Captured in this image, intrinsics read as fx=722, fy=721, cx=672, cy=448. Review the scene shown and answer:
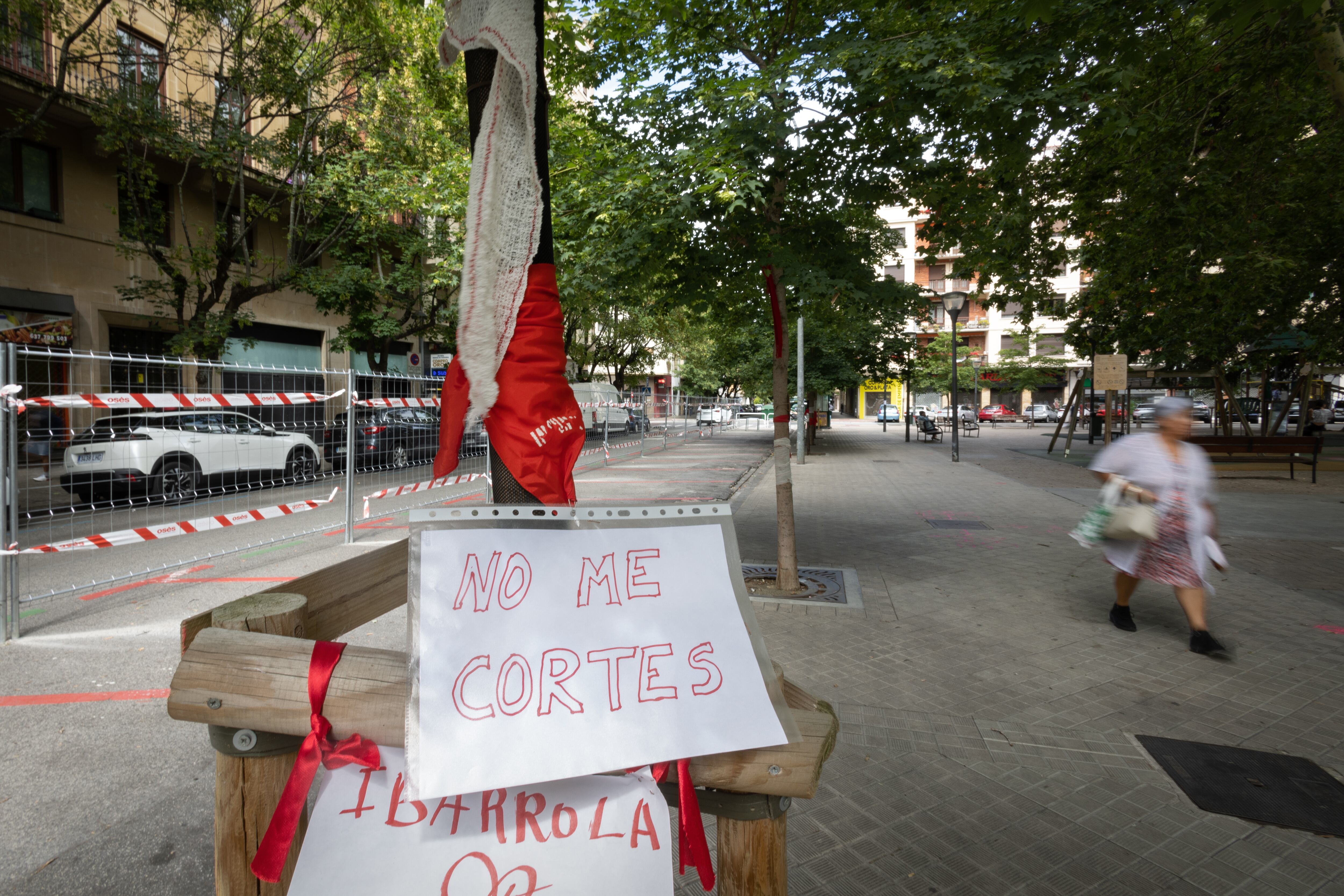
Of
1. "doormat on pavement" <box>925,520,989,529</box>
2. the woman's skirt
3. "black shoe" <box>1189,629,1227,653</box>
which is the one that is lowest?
"doormat on pavement" <box>925,520,989,529</box>

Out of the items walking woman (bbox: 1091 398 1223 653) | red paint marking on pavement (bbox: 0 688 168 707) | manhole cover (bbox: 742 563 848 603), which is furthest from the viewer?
manhole cover (bbox: 742 563 848 603)

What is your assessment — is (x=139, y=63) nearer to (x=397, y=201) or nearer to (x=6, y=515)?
(x=397, y=201)

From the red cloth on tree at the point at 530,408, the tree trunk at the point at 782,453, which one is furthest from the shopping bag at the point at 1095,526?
the red cloth on tree at the point at 530,408

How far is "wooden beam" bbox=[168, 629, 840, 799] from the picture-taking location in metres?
1.20

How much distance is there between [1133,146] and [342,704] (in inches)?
359

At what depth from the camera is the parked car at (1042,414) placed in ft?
164

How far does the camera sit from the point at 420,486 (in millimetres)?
8078

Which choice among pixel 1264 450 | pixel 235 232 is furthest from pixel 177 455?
pixel 1264 450

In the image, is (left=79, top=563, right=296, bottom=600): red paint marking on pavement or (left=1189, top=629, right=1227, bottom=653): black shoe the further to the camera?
(left=79, top=563, right=296, bottom=600): red paint marking on pavement

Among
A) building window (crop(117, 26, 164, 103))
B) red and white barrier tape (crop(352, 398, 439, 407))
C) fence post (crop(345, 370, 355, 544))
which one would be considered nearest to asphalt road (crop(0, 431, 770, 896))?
fence post (crop(345, 370, 355, 544))

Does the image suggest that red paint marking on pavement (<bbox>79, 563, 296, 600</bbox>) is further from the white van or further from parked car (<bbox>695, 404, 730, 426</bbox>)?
parked car (<bbox>695, 404, 730, 426</bbox>)

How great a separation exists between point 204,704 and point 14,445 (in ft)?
16.2

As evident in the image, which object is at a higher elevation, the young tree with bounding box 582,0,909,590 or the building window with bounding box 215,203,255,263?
the building window with bounding box 215,203,255,263

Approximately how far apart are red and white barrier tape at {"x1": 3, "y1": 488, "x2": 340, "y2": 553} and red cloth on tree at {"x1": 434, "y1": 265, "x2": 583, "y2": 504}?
4.50 m
